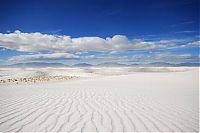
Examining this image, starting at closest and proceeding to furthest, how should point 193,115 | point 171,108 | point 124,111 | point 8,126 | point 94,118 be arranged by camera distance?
point 8,126 → point 94,118 → point 193,115 → point 124,111 → point 171,108

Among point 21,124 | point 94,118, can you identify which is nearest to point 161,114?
point 94,118

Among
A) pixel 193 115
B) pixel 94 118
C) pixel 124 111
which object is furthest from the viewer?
pixel 124 111

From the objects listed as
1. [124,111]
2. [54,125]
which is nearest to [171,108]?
[124,111]

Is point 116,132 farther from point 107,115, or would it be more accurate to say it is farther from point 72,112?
point 72,112

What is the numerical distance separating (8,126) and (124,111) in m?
3.06

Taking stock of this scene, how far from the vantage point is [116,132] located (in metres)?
4.39

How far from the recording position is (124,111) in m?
6.22

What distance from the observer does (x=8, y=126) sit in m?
4.74

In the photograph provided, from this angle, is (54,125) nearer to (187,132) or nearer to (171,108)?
(187,132)

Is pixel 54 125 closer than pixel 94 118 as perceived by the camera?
Yes

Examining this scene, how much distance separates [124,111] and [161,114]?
3.34 ft

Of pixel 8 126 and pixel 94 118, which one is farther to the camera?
pixel 94 118

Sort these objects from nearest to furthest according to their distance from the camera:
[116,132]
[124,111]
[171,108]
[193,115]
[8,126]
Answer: [116,132] → [8,126] → [193,115] → [124,111] → [171,108]

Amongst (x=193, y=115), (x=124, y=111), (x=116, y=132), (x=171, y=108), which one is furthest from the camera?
(x=171, y=108)
